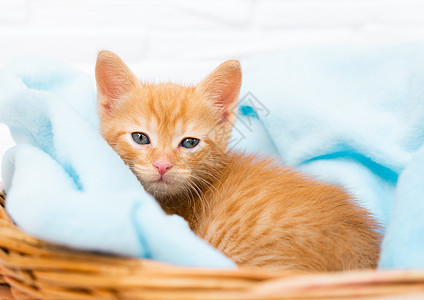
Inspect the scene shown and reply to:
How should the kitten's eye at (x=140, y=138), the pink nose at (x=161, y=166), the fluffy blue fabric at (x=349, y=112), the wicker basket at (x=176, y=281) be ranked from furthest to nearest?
the fluffy blue fabric at (x=349, y=112), the kitten's eye at (x=140, y=138), the pink nose at (x=161, y=166), the wicker basket at (x=176, y=281)

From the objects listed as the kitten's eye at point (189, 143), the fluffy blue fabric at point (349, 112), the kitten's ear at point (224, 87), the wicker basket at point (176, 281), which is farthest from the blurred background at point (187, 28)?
the wicker basket at point (176, 281)

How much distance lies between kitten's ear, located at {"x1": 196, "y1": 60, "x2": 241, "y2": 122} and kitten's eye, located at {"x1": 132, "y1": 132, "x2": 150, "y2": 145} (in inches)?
9.3

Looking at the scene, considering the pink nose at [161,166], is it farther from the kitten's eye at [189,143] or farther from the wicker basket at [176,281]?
the wicker basket at [176,281]

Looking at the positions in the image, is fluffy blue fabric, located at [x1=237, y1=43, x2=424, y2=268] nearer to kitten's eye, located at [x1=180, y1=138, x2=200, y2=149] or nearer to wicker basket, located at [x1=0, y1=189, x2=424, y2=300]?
kitten's eye, located at [x1=180, y1=138, x2=200, y2=149]

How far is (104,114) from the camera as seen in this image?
4.43 feet

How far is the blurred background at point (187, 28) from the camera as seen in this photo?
6.81ft

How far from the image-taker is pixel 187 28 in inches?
90.7

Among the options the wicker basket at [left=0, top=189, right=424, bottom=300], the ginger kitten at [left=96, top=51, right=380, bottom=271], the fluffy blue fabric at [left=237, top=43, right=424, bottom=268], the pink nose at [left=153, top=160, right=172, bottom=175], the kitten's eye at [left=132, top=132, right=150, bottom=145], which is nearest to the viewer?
the wicker basket at [left=0, top=189, right=424, bottom=300]

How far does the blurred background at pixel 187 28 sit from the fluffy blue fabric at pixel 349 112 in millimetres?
489

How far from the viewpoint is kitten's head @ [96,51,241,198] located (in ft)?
3.95

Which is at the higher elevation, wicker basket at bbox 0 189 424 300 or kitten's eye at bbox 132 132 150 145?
wicker basket at bbox 0 189 424 300

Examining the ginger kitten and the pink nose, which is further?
the pink nose

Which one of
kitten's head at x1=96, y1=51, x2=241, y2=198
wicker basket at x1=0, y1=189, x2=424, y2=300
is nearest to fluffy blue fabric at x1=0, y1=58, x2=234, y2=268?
wicker basket at x1=0, y1=189, x2=424, y2=300

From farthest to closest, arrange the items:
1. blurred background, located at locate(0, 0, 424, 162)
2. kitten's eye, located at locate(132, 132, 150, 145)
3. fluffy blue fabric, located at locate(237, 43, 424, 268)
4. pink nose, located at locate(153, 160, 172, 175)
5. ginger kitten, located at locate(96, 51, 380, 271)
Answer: blurred background, located at locate(0, 0, 424, 162)
fluffy blue fabric, located at locate(237, 43, 424, 268)
kitten's eye, located at locate(132, 132, 150, 145)
pink nose, located at locate(153, 160, 172, 175)
ginger kitten, located at locate(96, 51, 380, 271)
